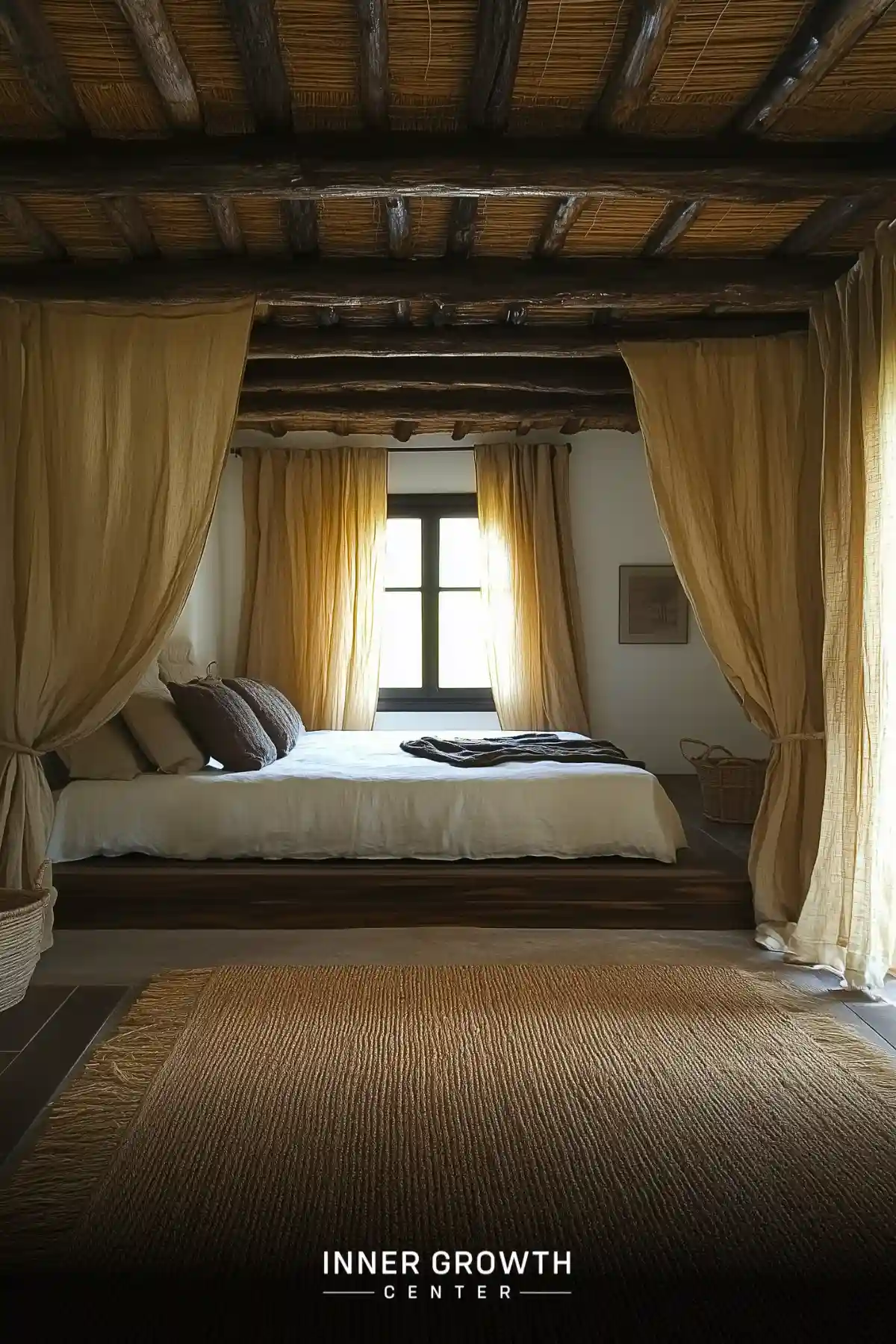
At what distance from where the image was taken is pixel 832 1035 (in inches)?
119

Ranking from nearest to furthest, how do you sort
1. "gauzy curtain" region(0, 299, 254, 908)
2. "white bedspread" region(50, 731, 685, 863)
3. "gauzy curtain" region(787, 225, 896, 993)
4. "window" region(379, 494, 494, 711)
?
1. "gauzy curtain" region(787, 225, 896, 993)
2. "gauzy curtain" region(0, 299, 254, 908)
3. "white bedspread" region(50, 731, 685, 863)
4. "window" region(379, 494, 494, 711)

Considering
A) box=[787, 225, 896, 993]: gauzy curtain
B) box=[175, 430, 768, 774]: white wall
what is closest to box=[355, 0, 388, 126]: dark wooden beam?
box=[787, 225, 896, 993]: gauzy curtain

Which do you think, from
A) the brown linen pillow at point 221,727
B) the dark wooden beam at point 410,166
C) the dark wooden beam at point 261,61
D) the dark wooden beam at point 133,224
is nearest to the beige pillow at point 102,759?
the brown linen pillow at point 221,727

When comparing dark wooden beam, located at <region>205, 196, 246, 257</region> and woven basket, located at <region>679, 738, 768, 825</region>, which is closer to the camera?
dark wooden beam, located at <region>205, 196, 246, 257</region>

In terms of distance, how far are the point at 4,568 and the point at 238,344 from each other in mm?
1172

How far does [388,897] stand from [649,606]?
3926 millimetres

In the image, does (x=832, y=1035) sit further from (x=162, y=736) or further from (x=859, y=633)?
(x=162, y=736)

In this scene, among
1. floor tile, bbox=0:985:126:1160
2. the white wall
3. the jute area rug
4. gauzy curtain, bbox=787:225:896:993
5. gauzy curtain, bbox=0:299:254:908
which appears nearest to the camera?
the jute area rug

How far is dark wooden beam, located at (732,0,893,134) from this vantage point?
92.1 inches

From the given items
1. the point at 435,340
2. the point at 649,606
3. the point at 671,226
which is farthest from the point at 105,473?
the point at 649,606

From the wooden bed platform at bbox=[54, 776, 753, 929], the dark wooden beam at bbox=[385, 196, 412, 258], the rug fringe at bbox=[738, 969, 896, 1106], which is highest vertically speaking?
the dark wooden beam at bbox=[385, 196, 412, 258]

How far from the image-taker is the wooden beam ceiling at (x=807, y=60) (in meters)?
2.35

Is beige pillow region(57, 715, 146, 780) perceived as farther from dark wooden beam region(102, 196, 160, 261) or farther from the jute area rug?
dark wooden beam region(102, 196, 160, 261)

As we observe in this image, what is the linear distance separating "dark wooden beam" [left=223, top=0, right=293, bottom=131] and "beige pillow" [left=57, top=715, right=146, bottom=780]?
2452 mm
